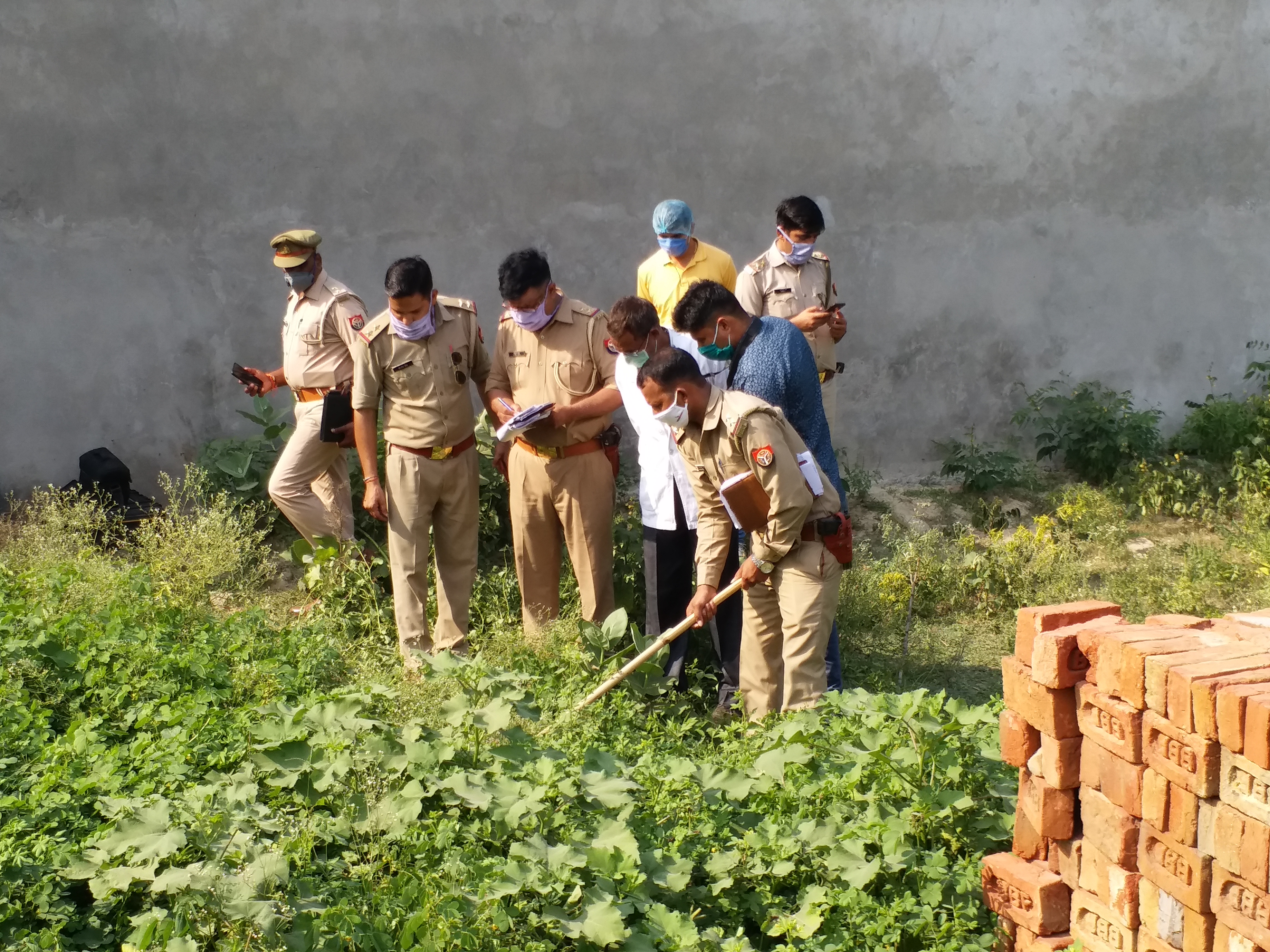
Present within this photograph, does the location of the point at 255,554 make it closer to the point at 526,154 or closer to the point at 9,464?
the point at 9,464

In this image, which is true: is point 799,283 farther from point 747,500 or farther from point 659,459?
point 747,500

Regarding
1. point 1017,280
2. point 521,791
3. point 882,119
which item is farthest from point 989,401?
point 521,791

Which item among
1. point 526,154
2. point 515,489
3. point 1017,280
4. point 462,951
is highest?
point 526,154

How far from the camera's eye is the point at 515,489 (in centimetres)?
620

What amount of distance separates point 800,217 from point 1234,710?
172 inches

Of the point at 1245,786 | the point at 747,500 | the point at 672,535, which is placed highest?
the point at 747,500

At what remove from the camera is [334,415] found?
655cm

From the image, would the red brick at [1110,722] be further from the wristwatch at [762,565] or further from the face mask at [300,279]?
the face mask at [300,279]

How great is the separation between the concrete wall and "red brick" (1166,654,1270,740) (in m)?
5.90

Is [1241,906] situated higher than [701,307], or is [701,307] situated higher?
[701,307]

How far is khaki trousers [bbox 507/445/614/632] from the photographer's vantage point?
6.12 meters

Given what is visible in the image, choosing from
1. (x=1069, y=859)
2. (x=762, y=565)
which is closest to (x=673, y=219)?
(x=762, y=565)

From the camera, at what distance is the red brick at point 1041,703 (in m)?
3.52

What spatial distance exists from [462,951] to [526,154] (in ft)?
19.9
